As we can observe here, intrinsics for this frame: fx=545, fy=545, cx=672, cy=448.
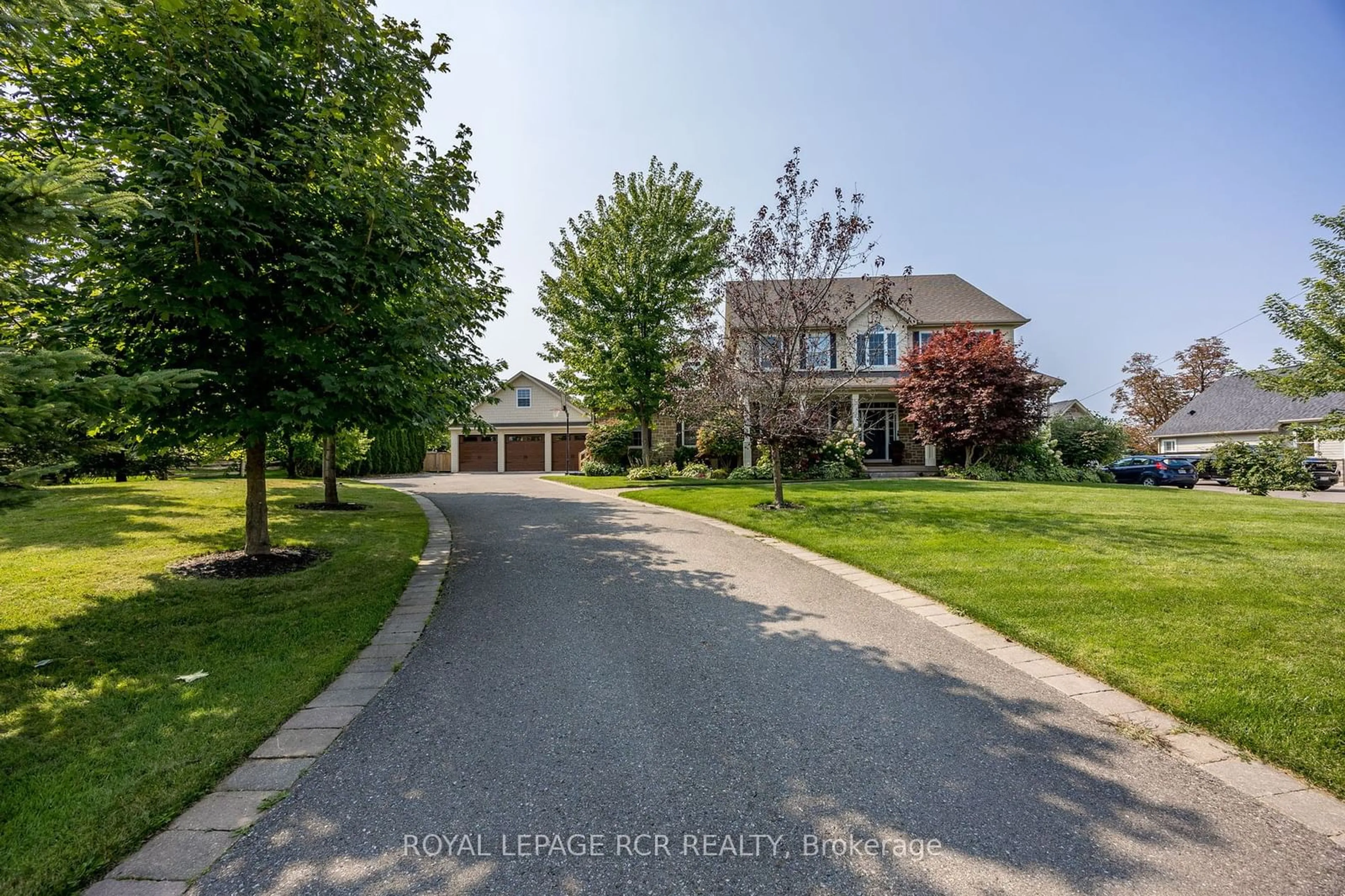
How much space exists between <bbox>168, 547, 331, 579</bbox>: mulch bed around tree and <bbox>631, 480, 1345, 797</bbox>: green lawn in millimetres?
6546

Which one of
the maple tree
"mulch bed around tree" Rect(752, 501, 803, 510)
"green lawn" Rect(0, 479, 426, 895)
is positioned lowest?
"green lawn" Rect(0, 479, 426, 895)

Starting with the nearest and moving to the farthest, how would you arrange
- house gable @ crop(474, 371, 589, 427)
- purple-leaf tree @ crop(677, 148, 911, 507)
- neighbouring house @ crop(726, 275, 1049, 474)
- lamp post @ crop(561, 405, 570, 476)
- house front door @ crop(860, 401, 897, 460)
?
purple-leaf tree @ crop(677, 148, 911, 507)
neighbouring house @ crop(726, 275, 1049, 474)
house front door @ crop(860, 401, 897, 460)
lamp post @ crop(561, 405, 570, 476)
house gable @ crop(474, 371, 589, 427)

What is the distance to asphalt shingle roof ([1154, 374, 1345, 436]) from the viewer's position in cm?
2737

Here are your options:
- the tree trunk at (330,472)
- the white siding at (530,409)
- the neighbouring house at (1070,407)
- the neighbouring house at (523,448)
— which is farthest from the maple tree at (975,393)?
the neighbouring house at (1070,407)

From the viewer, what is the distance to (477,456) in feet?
106

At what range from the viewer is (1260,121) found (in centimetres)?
889

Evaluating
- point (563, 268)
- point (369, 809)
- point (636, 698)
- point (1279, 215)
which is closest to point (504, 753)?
point (369, 809)

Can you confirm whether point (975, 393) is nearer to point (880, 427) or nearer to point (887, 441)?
point (887, 441)

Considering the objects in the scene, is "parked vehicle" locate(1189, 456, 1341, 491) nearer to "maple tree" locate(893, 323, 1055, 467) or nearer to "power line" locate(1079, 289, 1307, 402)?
"maple tree" locate(893, 323, 1055, 467)

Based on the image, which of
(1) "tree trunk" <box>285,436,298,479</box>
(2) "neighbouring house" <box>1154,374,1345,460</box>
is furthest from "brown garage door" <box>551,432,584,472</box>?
(2) "neighbouring house" <box>1154,374,1345,460</box>

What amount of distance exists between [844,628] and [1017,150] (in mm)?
12071

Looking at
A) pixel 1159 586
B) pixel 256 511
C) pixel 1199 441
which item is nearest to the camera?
pixel 1159 586

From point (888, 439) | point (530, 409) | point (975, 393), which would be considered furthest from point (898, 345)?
point (530, 409)

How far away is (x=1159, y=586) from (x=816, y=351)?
6894 mm
